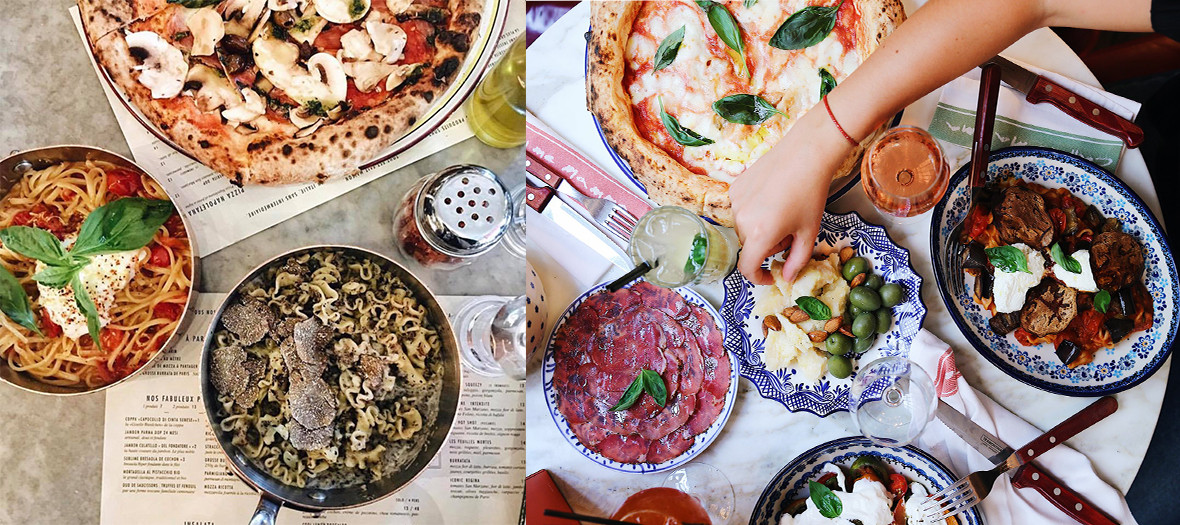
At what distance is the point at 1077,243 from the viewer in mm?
1179

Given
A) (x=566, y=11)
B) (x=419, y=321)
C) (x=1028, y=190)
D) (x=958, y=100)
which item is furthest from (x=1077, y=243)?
(x=419, y=321)

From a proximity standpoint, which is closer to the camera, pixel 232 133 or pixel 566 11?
pixel 232 133

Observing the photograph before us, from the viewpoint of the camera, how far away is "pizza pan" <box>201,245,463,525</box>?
0.96 meters

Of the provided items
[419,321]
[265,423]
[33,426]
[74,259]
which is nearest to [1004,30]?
[419,321]

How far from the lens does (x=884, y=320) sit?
115cm

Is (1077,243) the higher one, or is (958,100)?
(958,100)

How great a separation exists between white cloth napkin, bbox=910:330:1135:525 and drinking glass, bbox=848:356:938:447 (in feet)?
0.10

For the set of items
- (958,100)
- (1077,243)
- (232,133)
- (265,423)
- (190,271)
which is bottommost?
(265,423)

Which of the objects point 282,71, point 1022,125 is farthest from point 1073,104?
point 282,71

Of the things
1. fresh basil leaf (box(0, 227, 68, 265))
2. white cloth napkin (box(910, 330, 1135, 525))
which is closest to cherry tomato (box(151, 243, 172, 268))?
fresh basil leaf (box(0, 227, 68, 265))

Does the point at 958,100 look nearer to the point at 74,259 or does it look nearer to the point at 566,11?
the point at 566,11

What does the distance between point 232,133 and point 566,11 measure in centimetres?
53

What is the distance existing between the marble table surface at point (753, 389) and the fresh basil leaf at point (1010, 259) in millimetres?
101

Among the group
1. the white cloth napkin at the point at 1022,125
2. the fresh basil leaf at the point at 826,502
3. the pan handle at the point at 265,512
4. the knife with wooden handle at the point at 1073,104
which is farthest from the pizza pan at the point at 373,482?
the knife with wooden handle at the point at 1073,104
